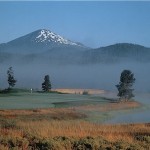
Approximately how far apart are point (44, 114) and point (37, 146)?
129 ft

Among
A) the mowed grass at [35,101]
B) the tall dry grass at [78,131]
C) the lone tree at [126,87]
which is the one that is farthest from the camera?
the lone tree at [126,87]

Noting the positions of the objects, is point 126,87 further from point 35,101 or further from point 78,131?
point 78,131

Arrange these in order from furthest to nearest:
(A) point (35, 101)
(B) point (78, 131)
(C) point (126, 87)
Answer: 1. (C) point (126, 87)
2. (A) point (35, 101)
3. (B) point (78, 131)

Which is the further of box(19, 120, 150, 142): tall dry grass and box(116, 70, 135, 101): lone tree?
box(116, 70, 135, 101): lone tree

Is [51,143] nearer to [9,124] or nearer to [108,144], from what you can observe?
[108,144]

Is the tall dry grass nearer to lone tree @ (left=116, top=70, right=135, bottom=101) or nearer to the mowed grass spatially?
the mowed grass

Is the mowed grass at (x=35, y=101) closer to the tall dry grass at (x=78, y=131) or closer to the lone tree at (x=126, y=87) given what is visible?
the lone tree at (x=126, y=87)

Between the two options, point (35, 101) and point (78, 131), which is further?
point (35, 101)

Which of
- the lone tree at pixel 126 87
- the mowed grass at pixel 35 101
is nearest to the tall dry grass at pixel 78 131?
the mowed grass at pixel 35 101

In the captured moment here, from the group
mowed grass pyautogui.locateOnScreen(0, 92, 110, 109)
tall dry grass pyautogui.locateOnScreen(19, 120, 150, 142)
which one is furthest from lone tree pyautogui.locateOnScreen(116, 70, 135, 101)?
tall dry grass pyautogui.locateOnScreen(19, 120, 150, 142)

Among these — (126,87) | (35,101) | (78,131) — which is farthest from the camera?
(126,87)

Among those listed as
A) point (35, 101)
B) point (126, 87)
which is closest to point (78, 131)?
point (35, 101)

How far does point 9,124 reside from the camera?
38.2 m

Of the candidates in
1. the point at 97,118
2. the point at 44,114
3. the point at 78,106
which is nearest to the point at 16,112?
the point at 44,114
